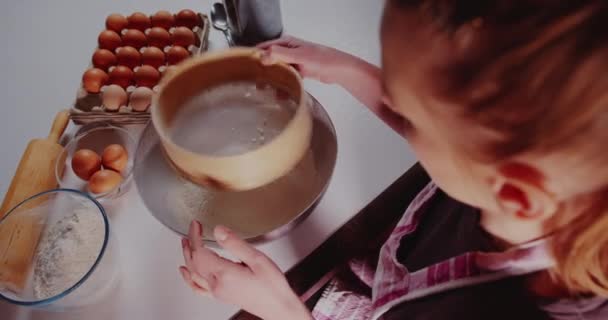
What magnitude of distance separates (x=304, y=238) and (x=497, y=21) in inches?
14.1

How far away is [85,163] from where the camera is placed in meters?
0.62

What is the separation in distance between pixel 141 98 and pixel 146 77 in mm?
30

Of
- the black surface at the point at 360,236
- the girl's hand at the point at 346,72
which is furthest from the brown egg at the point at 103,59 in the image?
the black surface at the point at 360,236

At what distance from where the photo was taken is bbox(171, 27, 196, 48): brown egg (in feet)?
2.32

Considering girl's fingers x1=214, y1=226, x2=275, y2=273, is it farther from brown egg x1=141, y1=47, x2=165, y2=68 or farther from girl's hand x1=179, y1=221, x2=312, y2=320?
brown egg x1=141, y1=47, x2=165, y2=68

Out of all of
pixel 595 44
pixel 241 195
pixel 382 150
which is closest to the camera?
pixel 595 44

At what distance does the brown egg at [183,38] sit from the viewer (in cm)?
71

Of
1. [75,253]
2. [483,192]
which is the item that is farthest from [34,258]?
[483,192]

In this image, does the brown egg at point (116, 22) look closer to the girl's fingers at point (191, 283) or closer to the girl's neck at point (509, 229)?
the girl's fingers at point (191, 283)

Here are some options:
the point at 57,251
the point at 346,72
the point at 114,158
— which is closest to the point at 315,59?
the point at 346,72

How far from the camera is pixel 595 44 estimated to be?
0.29m

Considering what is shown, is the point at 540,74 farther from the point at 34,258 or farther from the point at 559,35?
the point at 34,258

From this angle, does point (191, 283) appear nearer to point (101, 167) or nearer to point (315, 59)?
point (101, 167)

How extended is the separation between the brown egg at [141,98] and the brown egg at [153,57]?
0.16ft
